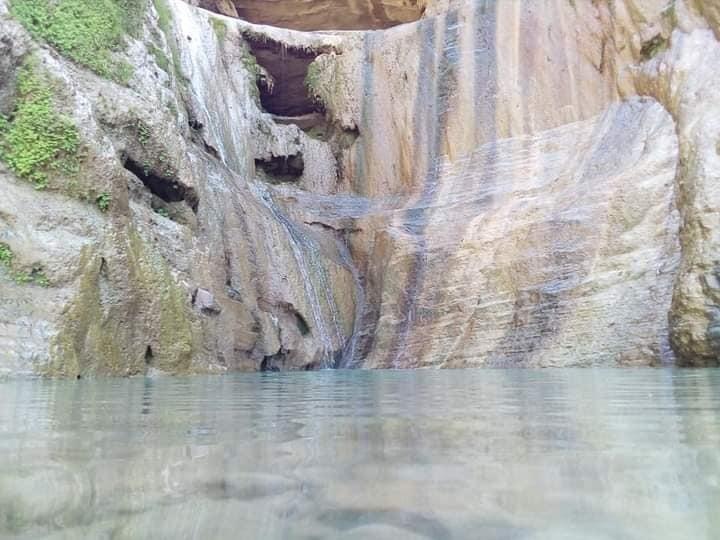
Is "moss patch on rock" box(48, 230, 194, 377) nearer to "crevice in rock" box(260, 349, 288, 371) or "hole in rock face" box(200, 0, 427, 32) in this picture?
"crevice in rock" box(260, 349, 288, 371)

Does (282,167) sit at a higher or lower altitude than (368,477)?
higher

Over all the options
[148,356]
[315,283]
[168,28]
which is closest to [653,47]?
[315,283]

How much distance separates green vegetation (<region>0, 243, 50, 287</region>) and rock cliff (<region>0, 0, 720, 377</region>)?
0.02 metres

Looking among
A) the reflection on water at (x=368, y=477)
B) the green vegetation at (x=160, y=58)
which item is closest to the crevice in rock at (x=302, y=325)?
the green vegetation at (x=160, y=58)

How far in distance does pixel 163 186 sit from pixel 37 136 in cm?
210

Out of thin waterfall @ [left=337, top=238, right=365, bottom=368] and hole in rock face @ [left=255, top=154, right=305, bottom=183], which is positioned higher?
hole in rock face @ [left=255, top=154, right=305, bottom=183]

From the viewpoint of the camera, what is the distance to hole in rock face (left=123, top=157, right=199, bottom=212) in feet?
33.3

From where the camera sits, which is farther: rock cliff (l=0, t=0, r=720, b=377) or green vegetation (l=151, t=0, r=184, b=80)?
green vegetation (l=151, t=0, r=184, b=80)

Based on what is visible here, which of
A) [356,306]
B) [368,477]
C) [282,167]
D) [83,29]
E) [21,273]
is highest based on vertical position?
[83,29]

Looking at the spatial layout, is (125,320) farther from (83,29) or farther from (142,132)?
(83,29)

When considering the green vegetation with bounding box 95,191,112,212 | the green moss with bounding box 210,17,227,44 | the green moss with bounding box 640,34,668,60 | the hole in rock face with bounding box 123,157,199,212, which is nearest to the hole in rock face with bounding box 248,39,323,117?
the green moss with bounding box 210,17,227,44

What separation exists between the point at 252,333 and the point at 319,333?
7.21 ft

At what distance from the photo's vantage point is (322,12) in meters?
20.8

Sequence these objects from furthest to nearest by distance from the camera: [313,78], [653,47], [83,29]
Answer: [313,78]
[653,47]
[83,29]
